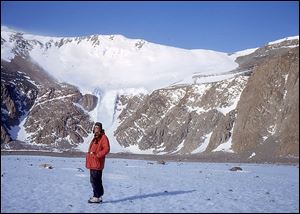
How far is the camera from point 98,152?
49.4ft

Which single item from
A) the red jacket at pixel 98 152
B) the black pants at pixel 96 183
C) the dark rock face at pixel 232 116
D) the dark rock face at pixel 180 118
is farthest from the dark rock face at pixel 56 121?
the black pants at pixel 96 183

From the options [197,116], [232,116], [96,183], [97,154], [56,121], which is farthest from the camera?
[56,121]

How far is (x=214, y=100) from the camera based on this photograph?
13312cm

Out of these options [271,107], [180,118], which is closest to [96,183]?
[271,107]

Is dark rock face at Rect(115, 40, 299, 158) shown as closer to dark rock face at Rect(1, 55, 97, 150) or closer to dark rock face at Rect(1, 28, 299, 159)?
dark rock face at Rect(1, 28, 299, 159)

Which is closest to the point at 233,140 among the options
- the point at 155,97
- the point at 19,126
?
the point at 155,97

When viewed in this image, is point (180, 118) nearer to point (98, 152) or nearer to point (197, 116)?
point (197, 116)

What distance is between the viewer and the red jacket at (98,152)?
15.0 m

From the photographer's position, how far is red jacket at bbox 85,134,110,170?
15.0 metres

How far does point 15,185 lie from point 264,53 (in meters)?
178

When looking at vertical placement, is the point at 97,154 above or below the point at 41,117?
above

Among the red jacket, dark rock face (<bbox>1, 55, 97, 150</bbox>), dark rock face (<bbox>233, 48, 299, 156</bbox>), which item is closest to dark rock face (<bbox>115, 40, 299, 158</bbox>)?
dark rock face (<bbox>233, 48, 299, 156</bbox>)

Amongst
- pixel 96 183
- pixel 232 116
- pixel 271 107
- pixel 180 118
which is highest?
pixel 271 107

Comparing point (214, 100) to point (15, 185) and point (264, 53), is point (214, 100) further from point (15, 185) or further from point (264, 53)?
point (15, 185)
